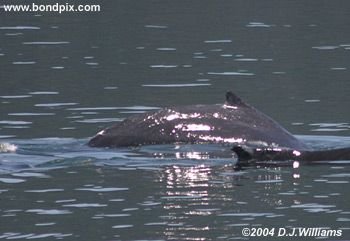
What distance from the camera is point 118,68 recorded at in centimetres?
3294

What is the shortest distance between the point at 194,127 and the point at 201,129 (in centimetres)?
10

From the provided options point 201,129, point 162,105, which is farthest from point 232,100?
point 162,105

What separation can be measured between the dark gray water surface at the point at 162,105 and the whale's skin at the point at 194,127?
0.40 meters

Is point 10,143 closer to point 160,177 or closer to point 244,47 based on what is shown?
point 160,177

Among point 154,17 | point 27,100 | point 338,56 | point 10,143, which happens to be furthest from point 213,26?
point 10,143

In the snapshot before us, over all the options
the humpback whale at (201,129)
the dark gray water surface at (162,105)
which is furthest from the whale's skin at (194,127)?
the dark gray water surface at (162,105)

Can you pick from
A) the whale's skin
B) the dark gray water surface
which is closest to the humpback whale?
the whale's skin

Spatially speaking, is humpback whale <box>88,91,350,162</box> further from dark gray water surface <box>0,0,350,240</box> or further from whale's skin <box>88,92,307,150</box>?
dark gray water surface <box>0,0,350,240</box>

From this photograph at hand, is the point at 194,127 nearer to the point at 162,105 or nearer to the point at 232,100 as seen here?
the point at 232,100

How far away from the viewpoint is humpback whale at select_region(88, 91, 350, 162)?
20797 mm

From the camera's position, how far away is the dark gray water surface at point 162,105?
1658cm

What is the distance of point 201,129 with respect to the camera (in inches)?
832

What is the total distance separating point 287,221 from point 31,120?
875cm

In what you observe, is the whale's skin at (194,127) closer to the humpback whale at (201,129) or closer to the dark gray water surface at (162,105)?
the humpback whale at (201,129)
